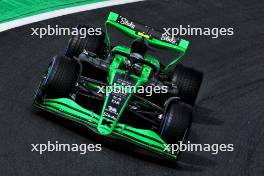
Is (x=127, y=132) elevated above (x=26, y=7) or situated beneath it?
situated beneath

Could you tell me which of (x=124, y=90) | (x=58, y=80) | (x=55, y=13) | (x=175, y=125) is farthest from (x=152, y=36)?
(x=55, y=13)

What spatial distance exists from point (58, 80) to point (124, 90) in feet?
3.23

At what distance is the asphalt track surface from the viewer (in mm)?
11055

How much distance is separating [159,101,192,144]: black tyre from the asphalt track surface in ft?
1.24

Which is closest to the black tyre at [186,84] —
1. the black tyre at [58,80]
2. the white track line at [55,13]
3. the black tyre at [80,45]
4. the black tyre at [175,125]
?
the black tyre at [175,125]

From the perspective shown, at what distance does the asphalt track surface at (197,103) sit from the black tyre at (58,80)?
1.25 feet

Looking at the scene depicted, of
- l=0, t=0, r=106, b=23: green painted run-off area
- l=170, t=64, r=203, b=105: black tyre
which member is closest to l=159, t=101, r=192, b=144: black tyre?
l=170, t=64, r=203, b=105: black tyre

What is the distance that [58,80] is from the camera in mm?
12047

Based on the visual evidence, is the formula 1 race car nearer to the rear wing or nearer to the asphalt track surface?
the rear wing

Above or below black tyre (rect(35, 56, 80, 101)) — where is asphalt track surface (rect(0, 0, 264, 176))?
below

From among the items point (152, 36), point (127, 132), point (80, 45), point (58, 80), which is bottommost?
point (127, 132)

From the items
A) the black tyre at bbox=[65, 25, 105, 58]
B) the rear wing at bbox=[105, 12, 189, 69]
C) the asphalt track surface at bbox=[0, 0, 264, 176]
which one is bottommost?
the asphalt track surface at bbox=[0, 0, 264, 176]

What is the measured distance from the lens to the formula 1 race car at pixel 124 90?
38.0 ft

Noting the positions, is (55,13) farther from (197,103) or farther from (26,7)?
(197,103)
